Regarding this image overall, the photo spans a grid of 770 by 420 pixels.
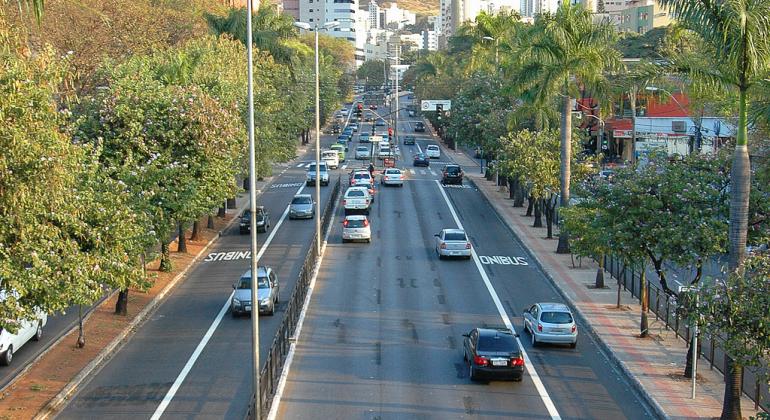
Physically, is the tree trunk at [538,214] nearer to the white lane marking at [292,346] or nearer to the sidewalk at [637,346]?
the sidewalk at [637,346]

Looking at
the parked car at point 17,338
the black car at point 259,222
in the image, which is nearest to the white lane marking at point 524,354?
the black car at point 259,222

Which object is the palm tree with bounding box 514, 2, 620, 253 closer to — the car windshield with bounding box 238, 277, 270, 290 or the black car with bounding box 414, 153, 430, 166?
the car windshield with bounding box 238, 277, 270, 290

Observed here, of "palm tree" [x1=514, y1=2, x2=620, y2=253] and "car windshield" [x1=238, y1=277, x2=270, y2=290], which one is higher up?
"palm tree" [x1=514, y1=2, x2=620, y2=253]

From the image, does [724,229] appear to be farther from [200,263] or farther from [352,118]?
[352,118]

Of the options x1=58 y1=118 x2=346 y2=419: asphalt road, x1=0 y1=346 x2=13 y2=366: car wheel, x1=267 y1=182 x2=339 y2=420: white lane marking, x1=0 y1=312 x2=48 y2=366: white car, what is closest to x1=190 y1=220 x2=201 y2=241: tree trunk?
x1=58 y1=118 x2=346 y2=419: asphalt road

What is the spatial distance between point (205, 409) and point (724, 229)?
1379cm

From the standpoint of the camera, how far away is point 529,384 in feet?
85.9

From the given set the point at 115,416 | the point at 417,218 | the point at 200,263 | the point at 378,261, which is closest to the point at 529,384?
the point at 115,416

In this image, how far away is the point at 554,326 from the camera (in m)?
29.7

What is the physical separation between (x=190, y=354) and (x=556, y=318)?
11.2 m

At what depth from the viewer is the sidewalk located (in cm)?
2417

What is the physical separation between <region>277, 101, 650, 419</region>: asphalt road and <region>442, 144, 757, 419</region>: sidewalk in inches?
22.2

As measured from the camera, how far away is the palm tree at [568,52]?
43656 mm

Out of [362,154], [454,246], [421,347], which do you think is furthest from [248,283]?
[362,154]
